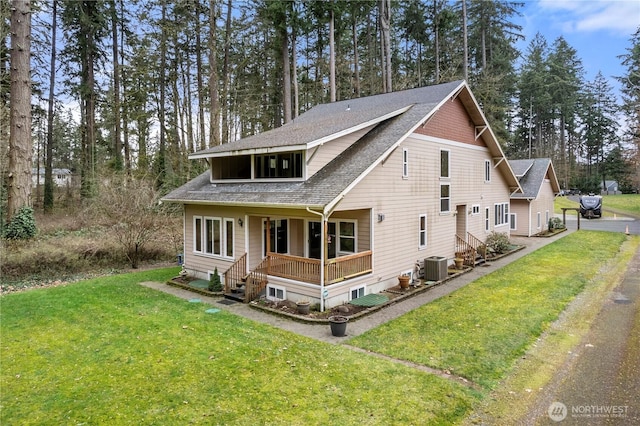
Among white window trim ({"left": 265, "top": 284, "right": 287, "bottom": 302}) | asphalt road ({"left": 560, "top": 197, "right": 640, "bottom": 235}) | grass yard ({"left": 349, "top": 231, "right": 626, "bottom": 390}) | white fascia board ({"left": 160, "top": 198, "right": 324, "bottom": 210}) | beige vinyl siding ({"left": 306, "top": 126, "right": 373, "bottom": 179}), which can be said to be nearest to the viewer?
grass yard ({"left": 349, "top": 231, "right": 626, "bottom": 390})

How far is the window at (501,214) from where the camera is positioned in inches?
819

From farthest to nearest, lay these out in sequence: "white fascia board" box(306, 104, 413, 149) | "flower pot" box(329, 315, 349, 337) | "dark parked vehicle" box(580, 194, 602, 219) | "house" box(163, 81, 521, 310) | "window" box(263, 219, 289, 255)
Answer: "dark parked vehicle" box(580, 194, 602, 219), "window" box(263, 219, 289, 255), "white fascia board" box(306, 104, 413, 149), "house" box(163, 81, 521, 310), "flower pot" box(329, 315, 349, 337)

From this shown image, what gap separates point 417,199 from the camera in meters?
13.8

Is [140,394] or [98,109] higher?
[98,109]

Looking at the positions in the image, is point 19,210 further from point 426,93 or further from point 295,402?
point 426,93

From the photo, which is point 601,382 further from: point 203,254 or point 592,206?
point 592,206

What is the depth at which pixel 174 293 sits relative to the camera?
12.4 metres

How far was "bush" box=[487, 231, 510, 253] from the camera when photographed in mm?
18684

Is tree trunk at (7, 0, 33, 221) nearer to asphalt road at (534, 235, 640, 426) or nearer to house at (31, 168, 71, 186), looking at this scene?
house at (31, 168, 71, 186)

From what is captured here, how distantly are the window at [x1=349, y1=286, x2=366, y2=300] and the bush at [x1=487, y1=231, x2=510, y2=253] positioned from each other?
33.9 ft

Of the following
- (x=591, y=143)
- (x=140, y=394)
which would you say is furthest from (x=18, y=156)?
(x=591, y=143)

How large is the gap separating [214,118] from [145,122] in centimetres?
876

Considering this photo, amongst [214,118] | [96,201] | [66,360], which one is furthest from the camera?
[214,118]

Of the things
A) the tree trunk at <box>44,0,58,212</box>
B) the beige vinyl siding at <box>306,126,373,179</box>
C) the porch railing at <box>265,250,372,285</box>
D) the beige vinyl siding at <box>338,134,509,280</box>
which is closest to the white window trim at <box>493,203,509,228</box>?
the beige vinyl siding at <box>338,134,509,280</box>
